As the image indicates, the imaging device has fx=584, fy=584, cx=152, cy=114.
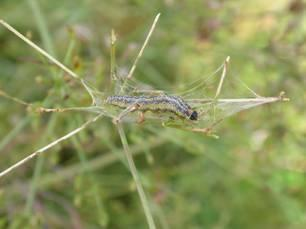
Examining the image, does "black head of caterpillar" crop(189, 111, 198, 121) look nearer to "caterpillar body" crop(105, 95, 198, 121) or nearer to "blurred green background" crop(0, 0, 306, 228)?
"caterpillar body" crop(105, 95, 198, 121)

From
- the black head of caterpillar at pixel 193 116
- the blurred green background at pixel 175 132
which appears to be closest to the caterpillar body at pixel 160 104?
the black head of caterpillar at pixel 193 116

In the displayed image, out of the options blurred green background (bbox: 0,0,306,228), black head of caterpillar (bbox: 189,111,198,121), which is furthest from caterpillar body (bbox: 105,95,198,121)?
blurred green background (bbox: 0,0,306,228)

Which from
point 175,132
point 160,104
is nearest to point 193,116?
point 160,104

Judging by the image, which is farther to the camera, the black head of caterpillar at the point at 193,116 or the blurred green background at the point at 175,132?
the blurred green background at the point at 175,132

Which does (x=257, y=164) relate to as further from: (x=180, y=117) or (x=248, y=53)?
(x=180, y=117)

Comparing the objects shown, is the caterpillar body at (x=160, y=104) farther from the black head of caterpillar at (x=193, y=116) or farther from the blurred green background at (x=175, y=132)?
the blurred green background at (x=175, y=132)

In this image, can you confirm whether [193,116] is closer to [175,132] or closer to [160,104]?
[160,104]
